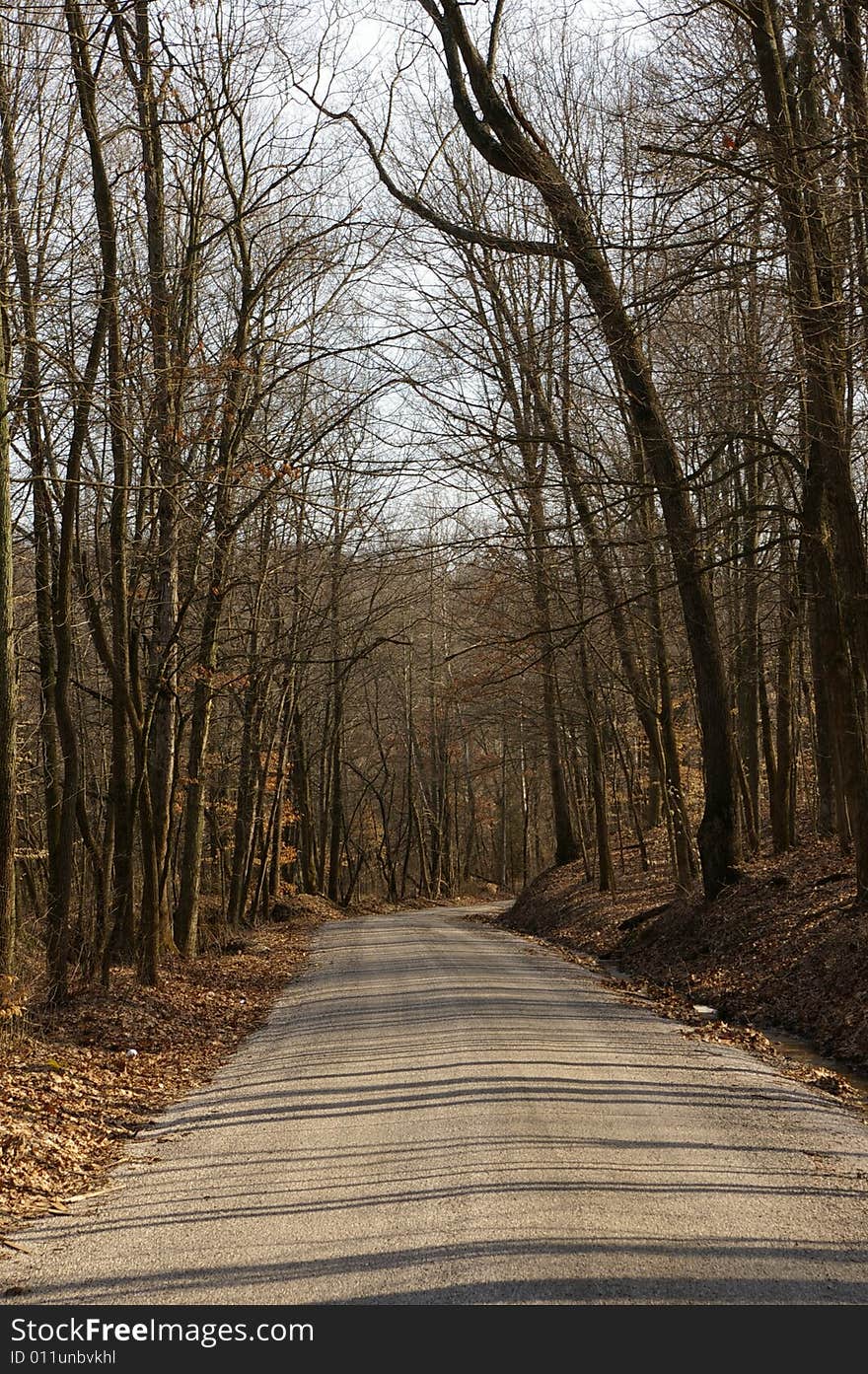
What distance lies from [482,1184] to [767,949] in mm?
7761

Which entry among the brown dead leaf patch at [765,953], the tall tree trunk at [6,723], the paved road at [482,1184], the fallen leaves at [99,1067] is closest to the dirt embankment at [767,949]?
the brown dead leaf patch at [765,953]

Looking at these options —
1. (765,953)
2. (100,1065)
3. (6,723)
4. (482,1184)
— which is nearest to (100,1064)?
(100,1065)

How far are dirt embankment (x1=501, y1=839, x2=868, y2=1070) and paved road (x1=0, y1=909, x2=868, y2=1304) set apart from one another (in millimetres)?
1306

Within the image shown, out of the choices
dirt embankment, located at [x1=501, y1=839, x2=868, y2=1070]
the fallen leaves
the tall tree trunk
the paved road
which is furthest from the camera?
dirt embankment, located at [x1=501, y1=839, x2=868, y2=1070]

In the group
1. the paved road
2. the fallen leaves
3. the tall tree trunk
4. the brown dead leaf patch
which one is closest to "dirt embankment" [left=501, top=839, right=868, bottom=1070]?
the brown dead leaf patch

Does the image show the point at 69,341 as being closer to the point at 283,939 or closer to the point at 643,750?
the point at 283,939

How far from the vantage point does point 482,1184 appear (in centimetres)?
571

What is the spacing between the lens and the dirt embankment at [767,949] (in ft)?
33.7

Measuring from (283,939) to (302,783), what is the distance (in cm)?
1371

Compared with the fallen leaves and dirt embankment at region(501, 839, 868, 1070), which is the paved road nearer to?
the fallen leaves

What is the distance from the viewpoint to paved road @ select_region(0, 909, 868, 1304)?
4469mm
